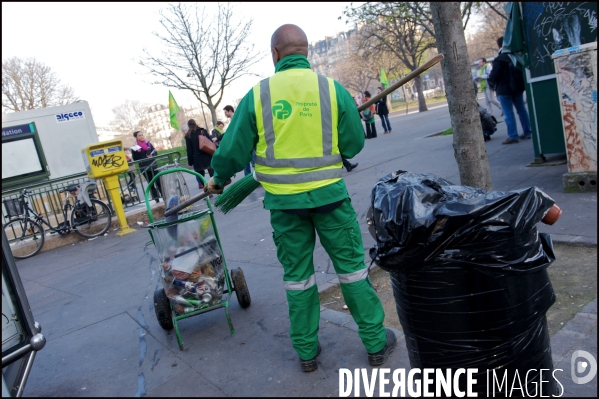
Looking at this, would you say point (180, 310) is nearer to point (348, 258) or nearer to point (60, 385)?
point (60, 385)

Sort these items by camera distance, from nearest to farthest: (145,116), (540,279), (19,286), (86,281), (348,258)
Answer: (540,279)
(19,286)
(348,258)
(86,281)
(145,116)

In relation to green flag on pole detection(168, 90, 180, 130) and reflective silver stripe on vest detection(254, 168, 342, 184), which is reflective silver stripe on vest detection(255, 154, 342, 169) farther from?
green flag on pole detection(168, 90, 180, 130)

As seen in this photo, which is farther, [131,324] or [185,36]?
[185,36]

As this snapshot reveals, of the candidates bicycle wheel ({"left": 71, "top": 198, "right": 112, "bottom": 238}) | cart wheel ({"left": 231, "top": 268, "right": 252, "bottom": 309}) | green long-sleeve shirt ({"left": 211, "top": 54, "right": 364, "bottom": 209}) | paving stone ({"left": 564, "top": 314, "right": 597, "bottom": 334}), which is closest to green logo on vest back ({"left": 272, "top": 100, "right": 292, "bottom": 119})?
green long-sleeve shirt ({"left": 211, "top": 54, "right": 364, "bottom": 209})

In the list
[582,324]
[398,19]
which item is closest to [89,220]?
[582,324]

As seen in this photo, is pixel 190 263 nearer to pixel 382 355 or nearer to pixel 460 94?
pixel 382 355

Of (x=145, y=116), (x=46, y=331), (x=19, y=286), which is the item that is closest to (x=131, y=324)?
(x=46, y=331)

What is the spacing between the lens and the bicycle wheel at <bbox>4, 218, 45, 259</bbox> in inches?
361

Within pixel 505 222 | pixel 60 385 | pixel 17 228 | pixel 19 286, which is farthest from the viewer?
pixel 17 228

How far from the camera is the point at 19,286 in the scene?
9.17 feet

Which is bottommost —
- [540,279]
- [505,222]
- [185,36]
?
[540,279]

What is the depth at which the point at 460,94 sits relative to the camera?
3928 mm

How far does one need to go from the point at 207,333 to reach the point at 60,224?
6.88 m

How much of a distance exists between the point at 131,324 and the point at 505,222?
3.51 meters
